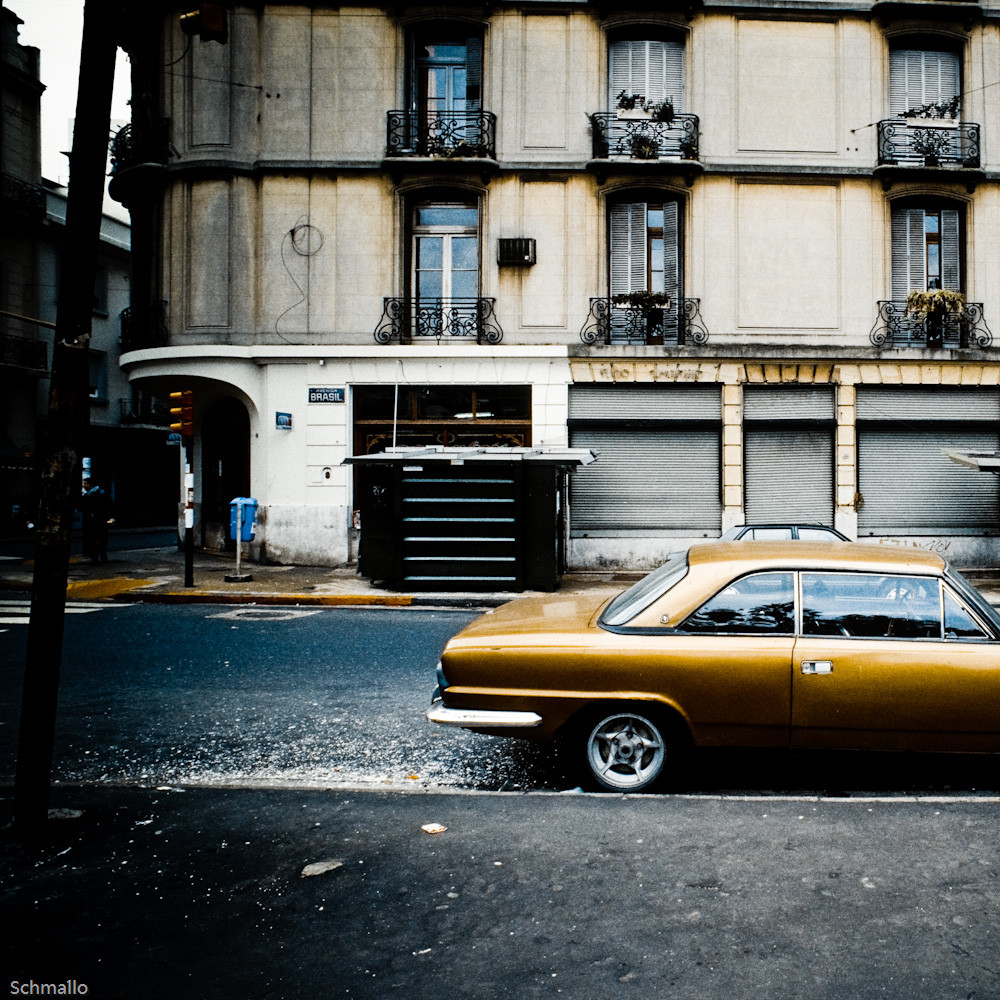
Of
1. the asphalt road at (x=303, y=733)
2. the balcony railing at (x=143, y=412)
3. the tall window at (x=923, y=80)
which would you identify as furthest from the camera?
the balcony railing at (x=143, y=412)

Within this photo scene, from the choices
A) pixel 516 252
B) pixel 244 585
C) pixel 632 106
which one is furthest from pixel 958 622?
pixel 632 106

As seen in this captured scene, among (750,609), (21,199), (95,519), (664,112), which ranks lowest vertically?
(750,609)

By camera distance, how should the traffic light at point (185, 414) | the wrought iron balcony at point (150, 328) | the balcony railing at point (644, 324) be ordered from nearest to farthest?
1. the traffic light at point (185, 414)
2. the balcony railing at point (644, 324)
3. the wrought iron balcony at point (150, 328)

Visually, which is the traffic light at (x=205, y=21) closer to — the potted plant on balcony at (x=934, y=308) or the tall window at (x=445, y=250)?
the tall window at (x=445, y=250)

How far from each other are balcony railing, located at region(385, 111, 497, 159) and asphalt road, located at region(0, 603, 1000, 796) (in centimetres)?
1167

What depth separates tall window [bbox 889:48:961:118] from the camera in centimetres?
1873

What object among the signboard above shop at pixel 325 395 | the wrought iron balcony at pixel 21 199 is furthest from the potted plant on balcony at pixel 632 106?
the wrought iron balcony at pixel 21 199

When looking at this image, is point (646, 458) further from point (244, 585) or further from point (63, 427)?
point (63, 427)

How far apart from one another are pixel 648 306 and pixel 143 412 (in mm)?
25368

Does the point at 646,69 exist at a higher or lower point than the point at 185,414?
higher

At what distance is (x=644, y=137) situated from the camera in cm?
1809

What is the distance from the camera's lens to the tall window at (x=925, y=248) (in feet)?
61.7

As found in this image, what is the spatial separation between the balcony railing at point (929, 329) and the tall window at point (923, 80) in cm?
422

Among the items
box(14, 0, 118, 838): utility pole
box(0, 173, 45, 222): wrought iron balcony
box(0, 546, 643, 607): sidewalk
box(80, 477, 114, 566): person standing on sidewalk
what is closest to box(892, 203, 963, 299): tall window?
box(0, 546, 643, 607): sidewalk
